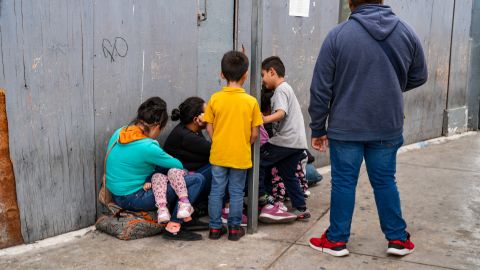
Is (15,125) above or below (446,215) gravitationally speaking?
above

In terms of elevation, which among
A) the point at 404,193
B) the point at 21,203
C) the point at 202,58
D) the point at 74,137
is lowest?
the point at 404,193

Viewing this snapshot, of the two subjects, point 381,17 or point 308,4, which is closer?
point 381,17

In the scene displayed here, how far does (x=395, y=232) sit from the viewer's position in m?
3.88

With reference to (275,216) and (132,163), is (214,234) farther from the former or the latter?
(132,163)

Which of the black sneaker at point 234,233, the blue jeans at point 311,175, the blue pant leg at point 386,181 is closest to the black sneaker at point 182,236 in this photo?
the black sneaker at point 234,233

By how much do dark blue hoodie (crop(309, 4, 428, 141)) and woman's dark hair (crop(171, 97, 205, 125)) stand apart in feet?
3.31

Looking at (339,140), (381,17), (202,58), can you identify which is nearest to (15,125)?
(202,58)

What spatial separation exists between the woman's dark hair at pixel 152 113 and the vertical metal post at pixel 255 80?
653 mm

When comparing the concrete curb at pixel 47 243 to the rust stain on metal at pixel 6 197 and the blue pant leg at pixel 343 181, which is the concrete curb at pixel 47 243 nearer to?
the rust stain on metal at pixel 6 197

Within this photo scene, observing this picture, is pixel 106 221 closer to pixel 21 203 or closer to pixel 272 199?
pixel 21 203

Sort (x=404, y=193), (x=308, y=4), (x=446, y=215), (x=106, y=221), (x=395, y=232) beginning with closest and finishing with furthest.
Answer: (x=395, y=232)
(x=106, y=221)
(x=446, y=215)
(x=404, y=193)
(x=308, y=4)

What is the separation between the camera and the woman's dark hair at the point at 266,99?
187 inches

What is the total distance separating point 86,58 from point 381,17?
1.98 meters

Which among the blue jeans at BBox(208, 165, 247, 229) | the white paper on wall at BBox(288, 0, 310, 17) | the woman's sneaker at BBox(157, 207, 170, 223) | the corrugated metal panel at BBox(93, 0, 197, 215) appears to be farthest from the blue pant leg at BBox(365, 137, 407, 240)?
the white paper on wall at BBox(288, 0, 310, 17)
